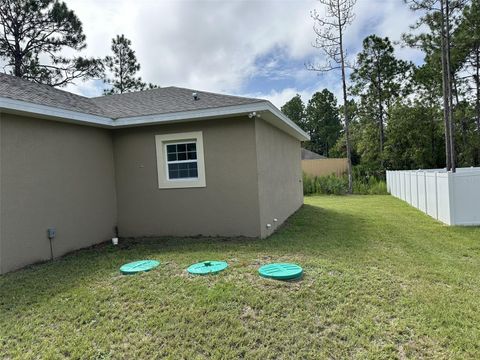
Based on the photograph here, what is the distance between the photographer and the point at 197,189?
24.7ft

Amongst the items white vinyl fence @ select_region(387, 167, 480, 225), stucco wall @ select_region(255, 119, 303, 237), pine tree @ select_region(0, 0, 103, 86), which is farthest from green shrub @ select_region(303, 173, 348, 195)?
pine tree @ select_region(0, 0, 103, 86)

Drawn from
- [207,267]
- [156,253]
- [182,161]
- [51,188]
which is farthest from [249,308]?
[51,188]

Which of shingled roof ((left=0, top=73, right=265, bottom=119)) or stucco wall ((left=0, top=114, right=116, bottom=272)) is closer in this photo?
stucco wall ((left=0, top=114, right=116, bottom=272))

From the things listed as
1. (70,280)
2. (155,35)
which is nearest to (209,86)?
(155,35)

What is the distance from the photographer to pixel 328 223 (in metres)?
9.34

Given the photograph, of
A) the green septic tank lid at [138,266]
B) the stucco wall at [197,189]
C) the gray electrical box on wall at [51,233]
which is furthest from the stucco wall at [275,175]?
the gray electrical box on wall at [51,233]

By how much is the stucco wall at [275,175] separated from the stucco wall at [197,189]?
0.31 meters

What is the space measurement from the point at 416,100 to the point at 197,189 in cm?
2391

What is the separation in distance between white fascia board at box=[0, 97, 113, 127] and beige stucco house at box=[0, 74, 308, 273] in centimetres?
2

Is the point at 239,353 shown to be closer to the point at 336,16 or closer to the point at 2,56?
the point at 2,56

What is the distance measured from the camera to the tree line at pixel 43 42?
15.8 m

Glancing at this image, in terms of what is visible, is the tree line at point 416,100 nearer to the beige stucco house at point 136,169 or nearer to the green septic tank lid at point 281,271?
the beige stucco house at point 136,169

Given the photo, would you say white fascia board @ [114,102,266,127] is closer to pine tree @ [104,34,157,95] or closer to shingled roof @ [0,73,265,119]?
shingled roof @ [0,73,265,119]

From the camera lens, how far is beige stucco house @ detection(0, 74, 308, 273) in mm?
5906
